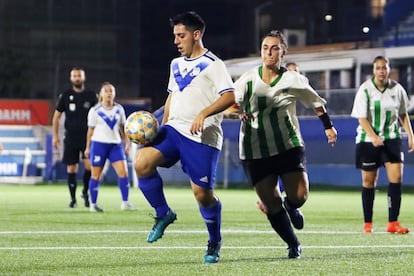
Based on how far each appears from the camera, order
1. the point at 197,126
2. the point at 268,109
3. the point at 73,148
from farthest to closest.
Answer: the point at 73,148
the point at 268,109
the point at 197,126

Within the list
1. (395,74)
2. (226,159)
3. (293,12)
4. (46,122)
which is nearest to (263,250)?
(226,159)

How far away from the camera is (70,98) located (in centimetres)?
1948

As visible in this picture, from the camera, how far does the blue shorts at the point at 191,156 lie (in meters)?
9.42

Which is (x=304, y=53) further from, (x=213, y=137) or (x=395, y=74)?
(x=213, y=137)

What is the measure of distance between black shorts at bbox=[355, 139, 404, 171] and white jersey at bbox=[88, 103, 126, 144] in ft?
19.6

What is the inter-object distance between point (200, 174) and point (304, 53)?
36234mm

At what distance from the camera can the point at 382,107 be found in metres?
13.3

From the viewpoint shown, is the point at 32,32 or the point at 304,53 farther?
the point at 32,32

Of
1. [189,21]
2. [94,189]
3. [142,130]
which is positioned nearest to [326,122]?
[189,21]

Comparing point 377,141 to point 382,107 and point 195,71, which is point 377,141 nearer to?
point 382,107

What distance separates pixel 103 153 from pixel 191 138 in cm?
925

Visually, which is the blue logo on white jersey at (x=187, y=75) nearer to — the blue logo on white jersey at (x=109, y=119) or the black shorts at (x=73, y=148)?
the blue logo on white jersey at (x=109, y=119)

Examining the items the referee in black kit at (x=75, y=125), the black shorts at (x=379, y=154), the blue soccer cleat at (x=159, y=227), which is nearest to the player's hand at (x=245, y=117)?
the blue soccer cleat at (x=159, y=227)

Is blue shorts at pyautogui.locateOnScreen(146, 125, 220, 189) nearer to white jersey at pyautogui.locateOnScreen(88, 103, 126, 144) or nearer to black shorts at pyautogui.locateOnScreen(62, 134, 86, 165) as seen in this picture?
white jersey at pyautogui.locateOnScreen(88, 103, 126, 144)
